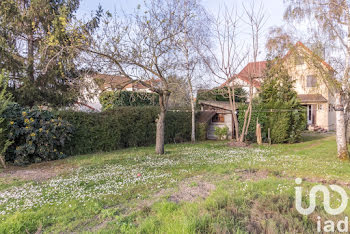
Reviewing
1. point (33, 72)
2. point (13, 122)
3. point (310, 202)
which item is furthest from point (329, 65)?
point (33, 72)

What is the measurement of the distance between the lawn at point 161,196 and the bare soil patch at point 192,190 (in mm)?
21

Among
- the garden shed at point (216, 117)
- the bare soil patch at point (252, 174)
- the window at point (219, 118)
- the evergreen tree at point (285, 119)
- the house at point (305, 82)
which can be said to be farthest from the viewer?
the window at point (219, 118)

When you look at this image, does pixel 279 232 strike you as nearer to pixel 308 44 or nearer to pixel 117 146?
pixel 308 44

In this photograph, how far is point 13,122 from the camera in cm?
810

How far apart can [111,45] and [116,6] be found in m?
1.69

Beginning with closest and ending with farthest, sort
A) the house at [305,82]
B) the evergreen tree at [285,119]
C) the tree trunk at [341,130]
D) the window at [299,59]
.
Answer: the tree trunk at [341,130]
the house at [305,82]
the window at [299,59]
the evergreen tree at [285,119]

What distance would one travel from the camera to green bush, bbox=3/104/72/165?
324 inches

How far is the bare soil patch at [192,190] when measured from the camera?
4.50 metres

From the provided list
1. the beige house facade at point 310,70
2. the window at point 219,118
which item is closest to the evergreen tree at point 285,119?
the window at point 219,118

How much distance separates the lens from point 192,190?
16.3 ft

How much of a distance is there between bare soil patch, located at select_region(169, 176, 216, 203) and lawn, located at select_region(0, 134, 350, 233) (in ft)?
0.07

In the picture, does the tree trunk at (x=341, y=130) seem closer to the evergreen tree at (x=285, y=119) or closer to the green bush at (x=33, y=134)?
the evergreen tree at (x=285, y=119)

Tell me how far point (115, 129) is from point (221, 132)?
785cm

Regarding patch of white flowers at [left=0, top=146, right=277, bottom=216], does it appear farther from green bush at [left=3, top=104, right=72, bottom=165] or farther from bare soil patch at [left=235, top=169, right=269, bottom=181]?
green bush at [left=3, top=104, right=72, bottom=165]
